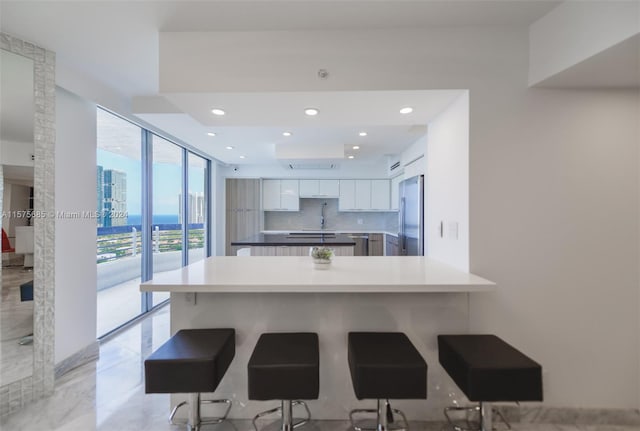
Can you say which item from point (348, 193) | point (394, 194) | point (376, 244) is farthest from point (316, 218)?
point (394, 194)

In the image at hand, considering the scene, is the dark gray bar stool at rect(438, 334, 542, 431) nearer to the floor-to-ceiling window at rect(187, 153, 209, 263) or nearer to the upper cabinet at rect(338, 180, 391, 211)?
the floor-to-ceiling window at rect(187, 153, 209, 263)

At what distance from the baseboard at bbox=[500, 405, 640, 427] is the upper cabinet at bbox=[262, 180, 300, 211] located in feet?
17.4

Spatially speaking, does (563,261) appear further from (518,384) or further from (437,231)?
(518,384)

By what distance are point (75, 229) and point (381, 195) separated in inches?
216

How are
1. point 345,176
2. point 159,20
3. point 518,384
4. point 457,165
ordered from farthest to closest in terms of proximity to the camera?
1. point 345,176
2. point 457,165
3. point 159,20
4. point 518,384

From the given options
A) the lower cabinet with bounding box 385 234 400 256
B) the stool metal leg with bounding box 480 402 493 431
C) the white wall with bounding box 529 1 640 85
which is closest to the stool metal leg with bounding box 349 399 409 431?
the stool metal leg with bounding box 480 402 493 431

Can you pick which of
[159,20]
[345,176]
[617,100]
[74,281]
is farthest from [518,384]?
[345,176]

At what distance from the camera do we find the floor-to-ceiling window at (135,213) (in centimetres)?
312

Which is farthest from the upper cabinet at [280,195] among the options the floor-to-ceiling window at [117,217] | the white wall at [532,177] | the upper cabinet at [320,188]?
the white wall at [532,177]

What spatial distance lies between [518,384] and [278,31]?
2449 millimetres

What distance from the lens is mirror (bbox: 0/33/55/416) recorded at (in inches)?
77.7

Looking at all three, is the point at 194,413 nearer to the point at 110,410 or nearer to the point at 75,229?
the point at 110,410

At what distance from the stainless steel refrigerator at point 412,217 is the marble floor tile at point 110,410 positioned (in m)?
2.30

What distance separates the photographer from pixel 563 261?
1.86m
